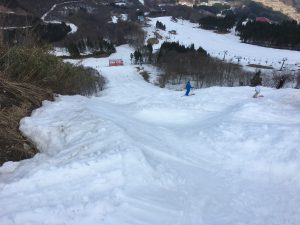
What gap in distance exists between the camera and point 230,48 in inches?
3684

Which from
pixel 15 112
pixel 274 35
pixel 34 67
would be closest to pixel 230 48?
pixel 274 35

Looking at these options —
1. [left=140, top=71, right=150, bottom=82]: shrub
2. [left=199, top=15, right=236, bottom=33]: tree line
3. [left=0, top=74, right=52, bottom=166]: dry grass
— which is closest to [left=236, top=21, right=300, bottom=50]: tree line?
[left=199, top=15, right=236, bottom=33]: tree line

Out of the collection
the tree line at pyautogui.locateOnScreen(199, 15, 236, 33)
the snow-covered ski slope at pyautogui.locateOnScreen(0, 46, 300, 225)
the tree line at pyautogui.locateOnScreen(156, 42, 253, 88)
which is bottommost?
the tree line at pyautogui.locateOnScreen(156, 42, 253, 88)

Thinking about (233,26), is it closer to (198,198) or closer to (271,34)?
(271,34)

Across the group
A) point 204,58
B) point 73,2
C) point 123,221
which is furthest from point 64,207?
point 73,2

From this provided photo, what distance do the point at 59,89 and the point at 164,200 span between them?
7354 millimetres

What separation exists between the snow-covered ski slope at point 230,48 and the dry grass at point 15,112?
228 ft

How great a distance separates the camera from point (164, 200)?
5492 millimetres

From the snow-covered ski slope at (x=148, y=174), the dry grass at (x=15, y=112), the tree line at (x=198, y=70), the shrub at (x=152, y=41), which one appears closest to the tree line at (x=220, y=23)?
the shrub at (x=152, y=41)

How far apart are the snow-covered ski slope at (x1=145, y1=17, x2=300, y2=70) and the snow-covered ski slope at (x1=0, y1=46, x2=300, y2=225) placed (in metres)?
67.6

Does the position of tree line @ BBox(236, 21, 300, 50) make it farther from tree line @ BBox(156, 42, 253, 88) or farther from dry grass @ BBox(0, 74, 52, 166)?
dry grass @ BBox(0, 74, 52, 166)

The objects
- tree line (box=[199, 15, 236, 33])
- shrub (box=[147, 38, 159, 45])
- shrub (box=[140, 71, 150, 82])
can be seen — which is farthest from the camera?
tree line (box=[199, 15, 236, 33])

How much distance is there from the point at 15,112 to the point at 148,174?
3420 millimetres

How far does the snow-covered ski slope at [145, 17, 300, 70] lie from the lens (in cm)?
7799
